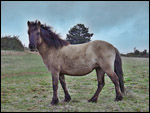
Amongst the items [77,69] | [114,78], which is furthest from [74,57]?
[114,78]

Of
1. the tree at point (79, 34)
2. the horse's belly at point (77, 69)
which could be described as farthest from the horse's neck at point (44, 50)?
the tree at point (79, 34)

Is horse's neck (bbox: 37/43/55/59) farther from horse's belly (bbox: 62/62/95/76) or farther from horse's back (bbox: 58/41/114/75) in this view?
horse's belly (bbox: 62/62/95/76)

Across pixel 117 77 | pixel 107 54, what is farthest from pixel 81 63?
pixel 117 77

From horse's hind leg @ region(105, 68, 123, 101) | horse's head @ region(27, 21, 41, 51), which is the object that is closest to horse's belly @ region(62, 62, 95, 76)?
horse's hind leg @ region(105, 68, 123, 101)

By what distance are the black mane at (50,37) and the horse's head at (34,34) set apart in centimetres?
28

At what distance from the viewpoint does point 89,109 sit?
491cm

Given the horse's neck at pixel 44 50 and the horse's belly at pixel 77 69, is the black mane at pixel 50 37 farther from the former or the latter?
the horse's belly at pixel 77 69

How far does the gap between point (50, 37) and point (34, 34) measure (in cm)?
70

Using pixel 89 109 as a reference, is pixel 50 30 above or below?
above

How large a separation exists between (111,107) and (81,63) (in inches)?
65.0

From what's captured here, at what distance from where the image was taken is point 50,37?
6176 mm

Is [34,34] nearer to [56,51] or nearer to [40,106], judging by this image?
[56,51]

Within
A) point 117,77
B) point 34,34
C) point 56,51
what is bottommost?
point 117,77

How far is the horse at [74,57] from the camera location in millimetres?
5688
